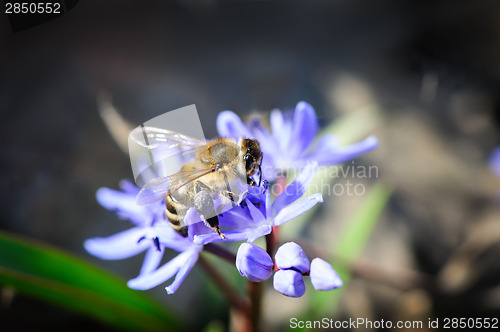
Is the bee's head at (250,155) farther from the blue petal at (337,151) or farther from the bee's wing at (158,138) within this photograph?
the blue petal at (337,151)

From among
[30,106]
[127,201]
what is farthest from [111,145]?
[127,201]

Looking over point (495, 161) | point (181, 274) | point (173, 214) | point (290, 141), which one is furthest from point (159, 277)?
point (495, 161)

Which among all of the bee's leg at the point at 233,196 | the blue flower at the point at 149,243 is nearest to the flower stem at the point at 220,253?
the blue flower at the point at 149,243

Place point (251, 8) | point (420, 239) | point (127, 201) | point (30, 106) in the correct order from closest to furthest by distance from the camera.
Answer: point (127, 201)
point (420, 239)
point (30, 106)
point (251, 8)

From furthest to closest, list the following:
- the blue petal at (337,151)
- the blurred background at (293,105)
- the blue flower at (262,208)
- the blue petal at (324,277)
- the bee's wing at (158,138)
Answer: the blurred background at (293,105) → the blue petal at (337,151) → the bee's wing at (158,138) → the blue flower at (262,208) → the blue petal at (324,277)

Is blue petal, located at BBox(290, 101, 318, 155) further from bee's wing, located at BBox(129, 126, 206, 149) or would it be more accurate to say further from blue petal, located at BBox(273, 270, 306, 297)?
blue petal, located at BBox(273, 270, 306, 297)

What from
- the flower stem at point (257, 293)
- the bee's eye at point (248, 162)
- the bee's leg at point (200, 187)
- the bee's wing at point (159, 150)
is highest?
the bee's wing at point (159, 150)

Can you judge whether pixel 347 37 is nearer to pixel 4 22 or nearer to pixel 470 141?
pixel 470 141
